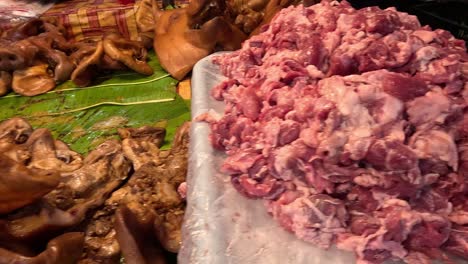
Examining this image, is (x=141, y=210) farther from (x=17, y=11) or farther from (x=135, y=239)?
(x=17, y=11)

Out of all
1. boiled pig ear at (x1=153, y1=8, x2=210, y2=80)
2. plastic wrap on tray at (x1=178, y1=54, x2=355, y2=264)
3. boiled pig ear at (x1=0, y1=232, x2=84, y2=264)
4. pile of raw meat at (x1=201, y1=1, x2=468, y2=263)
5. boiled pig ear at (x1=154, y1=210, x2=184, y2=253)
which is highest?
pile of raw meat at (x1=201, y1=1, x2=468, y2=263)

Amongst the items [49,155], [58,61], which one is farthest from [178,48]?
[49,155]

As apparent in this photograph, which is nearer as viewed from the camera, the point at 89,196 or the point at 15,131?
the point at 89,196

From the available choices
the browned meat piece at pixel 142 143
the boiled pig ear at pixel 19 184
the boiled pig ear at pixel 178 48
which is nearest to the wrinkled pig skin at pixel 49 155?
the browned meat piece at pixel 142 143

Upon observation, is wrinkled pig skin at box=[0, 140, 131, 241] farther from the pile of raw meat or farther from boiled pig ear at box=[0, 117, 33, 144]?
the pile of raw meat

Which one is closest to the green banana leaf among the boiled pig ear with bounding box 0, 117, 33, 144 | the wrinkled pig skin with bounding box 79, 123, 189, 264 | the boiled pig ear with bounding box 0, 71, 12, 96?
the boiled pig ear with bounding box 0, 71, 12, 96
